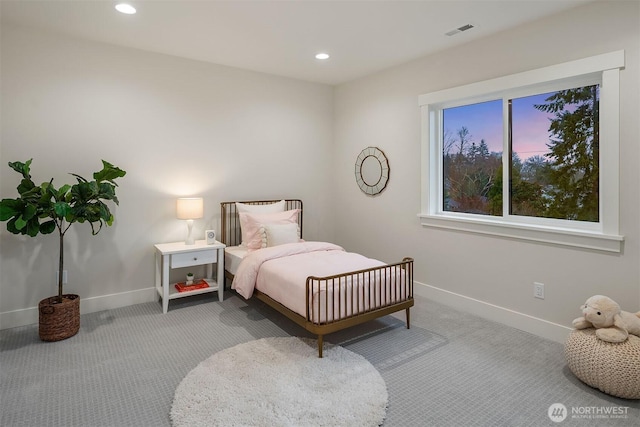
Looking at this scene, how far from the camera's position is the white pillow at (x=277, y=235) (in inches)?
157

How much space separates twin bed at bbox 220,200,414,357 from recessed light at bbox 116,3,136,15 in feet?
7.02

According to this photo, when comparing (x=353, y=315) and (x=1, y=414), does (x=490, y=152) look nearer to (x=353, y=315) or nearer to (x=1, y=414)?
(x=353, y=315)

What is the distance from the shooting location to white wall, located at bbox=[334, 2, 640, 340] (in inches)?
Result: 104

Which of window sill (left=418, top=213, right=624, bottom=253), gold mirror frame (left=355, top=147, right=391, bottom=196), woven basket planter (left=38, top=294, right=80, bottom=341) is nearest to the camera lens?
window sill (left=418, top=213, right=624, bottom=253)

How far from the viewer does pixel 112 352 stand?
2854mm

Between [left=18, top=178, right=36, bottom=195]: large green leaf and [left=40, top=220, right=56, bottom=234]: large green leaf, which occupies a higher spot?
[left=18, top=178, right=36, bottom=195]: large green leaf

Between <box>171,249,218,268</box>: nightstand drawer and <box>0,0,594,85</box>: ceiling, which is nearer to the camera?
<box>0,0,594,85</box>: ceiling

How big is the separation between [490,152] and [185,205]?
3207mm

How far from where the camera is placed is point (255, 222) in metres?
4.15

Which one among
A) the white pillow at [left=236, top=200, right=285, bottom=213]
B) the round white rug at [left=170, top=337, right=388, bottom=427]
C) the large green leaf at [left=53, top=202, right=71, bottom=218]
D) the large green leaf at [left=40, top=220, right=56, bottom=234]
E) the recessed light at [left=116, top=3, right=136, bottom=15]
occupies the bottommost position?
the round white rug at [left=170, top=337, right=388, bottom=427]

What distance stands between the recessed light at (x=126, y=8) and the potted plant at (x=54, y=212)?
4.23 ft

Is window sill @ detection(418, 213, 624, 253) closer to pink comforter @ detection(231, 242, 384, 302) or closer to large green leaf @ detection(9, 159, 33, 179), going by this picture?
pink comforter @ detection(231, 242, 384, 302)

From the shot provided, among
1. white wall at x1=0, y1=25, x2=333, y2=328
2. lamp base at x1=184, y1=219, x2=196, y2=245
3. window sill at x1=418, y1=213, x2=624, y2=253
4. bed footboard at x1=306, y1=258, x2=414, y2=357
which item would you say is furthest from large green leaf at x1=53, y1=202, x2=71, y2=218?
window sill at x1=418, y1=213, x2=624, y2=253

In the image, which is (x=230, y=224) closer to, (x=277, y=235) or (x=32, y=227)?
(x=277, y=235)
